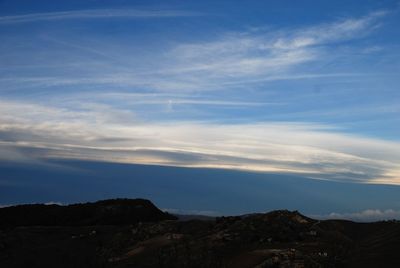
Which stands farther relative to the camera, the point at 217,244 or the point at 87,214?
the point at 87,214

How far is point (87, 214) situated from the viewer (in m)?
57.2

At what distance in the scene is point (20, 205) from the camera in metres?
62.9

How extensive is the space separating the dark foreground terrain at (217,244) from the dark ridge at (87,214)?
12.1 metres

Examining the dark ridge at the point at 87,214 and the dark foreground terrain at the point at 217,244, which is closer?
the dark foreground terrain at the point at 217,244

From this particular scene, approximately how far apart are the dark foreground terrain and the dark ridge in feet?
39.8

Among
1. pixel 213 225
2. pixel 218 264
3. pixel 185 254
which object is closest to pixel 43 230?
pixel 213 225

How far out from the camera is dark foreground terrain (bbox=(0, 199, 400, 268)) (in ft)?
70.2

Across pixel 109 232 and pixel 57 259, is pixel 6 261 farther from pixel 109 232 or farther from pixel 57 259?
Answer: pixel 109 232

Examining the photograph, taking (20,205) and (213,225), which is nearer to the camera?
(213,225)

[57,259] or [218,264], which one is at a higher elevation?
[218,264]

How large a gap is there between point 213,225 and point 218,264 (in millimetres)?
11897

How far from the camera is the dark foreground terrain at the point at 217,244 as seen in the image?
21405 mm

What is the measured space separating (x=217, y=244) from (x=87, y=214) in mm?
33301

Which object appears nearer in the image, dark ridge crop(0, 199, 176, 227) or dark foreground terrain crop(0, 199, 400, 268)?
dark foreground terrain crop(0, 199, 400, 268)
